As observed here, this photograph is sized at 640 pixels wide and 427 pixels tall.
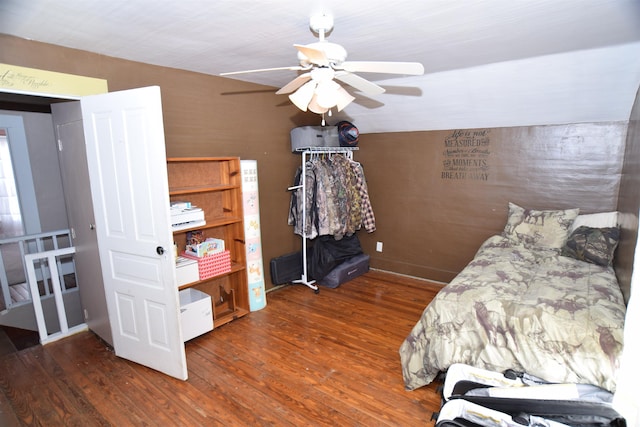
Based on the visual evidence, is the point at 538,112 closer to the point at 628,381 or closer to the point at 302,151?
the point at 302,151

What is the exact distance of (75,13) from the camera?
1801mm

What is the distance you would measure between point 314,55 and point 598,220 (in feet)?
9.92

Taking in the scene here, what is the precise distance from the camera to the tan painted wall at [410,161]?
2.95 m

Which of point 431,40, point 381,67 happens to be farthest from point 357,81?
point 431,40

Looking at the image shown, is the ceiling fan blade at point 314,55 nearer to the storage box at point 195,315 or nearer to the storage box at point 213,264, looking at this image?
the storage box at point 213,264

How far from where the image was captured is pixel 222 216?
3.37m

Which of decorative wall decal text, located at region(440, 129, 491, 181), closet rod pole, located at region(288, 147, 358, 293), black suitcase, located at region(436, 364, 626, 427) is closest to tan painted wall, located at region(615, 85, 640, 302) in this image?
black suitcase, located at region(436, 364, 626, 427)

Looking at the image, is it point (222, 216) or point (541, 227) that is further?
point (222, 216)

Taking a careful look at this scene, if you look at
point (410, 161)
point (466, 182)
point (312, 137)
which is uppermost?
point (312, 137)

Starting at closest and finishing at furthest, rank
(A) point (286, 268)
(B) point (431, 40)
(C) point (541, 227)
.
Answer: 1. (B) point (431, 40)
2. (C) point (541, 227)
3. (A) point (286, 268)

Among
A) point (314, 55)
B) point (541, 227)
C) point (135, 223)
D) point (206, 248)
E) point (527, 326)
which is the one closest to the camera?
point (314, 55)

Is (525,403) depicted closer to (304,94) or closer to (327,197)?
(304,94)

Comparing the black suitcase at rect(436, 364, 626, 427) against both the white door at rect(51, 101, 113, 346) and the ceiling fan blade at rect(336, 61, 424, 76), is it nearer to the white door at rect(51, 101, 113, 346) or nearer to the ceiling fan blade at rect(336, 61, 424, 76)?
the ceiling fan blade at rect(336, 61, 424, 76)

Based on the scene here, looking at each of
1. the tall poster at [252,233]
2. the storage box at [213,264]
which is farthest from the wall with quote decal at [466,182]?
the storage box at [213,264]
